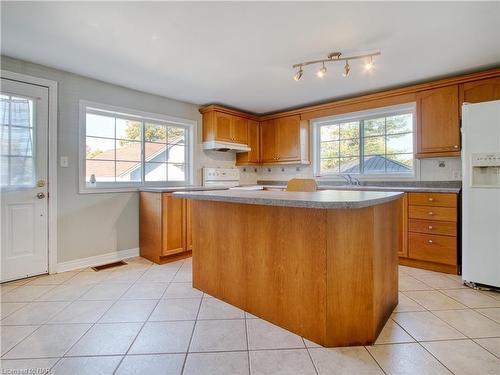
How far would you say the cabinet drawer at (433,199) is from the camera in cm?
273

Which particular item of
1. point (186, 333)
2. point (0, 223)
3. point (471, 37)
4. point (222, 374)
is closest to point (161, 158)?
point (0, 223)

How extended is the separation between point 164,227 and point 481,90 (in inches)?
151

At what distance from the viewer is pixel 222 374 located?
1329 millimetres

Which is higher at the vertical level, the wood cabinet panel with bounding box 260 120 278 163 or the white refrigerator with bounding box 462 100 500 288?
the wood cabinet panel with bounding box 260 120 278 163

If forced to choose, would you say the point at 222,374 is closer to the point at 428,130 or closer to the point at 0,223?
the point at 0,223

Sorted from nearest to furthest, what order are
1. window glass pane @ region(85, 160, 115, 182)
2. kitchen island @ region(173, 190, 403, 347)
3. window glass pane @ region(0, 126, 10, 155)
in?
kitchen island @ region(173, 190, 403, 347) → window glass pane @ region(0, 126, 10, 155) → window glass pane @ region(85, 160, 115, 182)

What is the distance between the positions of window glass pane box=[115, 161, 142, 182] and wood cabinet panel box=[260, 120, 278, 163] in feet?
7.12

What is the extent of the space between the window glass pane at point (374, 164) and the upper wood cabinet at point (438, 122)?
59cm

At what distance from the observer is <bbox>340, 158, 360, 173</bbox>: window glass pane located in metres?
3.99

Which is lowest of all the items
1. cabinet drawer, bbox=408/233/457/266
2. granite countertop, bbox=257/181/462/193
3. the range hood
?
cabinet drawer, bbox=408/233/457/266

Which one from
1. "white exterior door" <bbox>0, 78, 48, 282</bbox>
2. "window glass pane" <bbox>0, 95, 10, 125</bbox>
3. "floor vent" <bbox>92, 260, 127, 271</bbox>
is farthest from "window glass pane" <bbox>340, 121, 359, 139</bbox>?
"window glass pane" <bbox>0, 95, 10, 125</bbox>

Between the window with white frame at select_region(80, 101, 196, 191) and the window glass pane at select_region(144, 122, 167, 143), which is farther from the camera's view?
the window glass pane at select_region(144, 122, 167, 143)

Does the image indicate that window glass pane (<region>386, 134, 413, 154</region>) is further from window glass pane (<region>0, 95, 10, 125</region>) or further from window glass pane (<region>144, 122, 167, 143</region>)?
window glass pane (<region>0, 95, 10, 125</region>)

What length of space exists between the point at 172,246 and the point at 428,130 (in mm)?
3379
